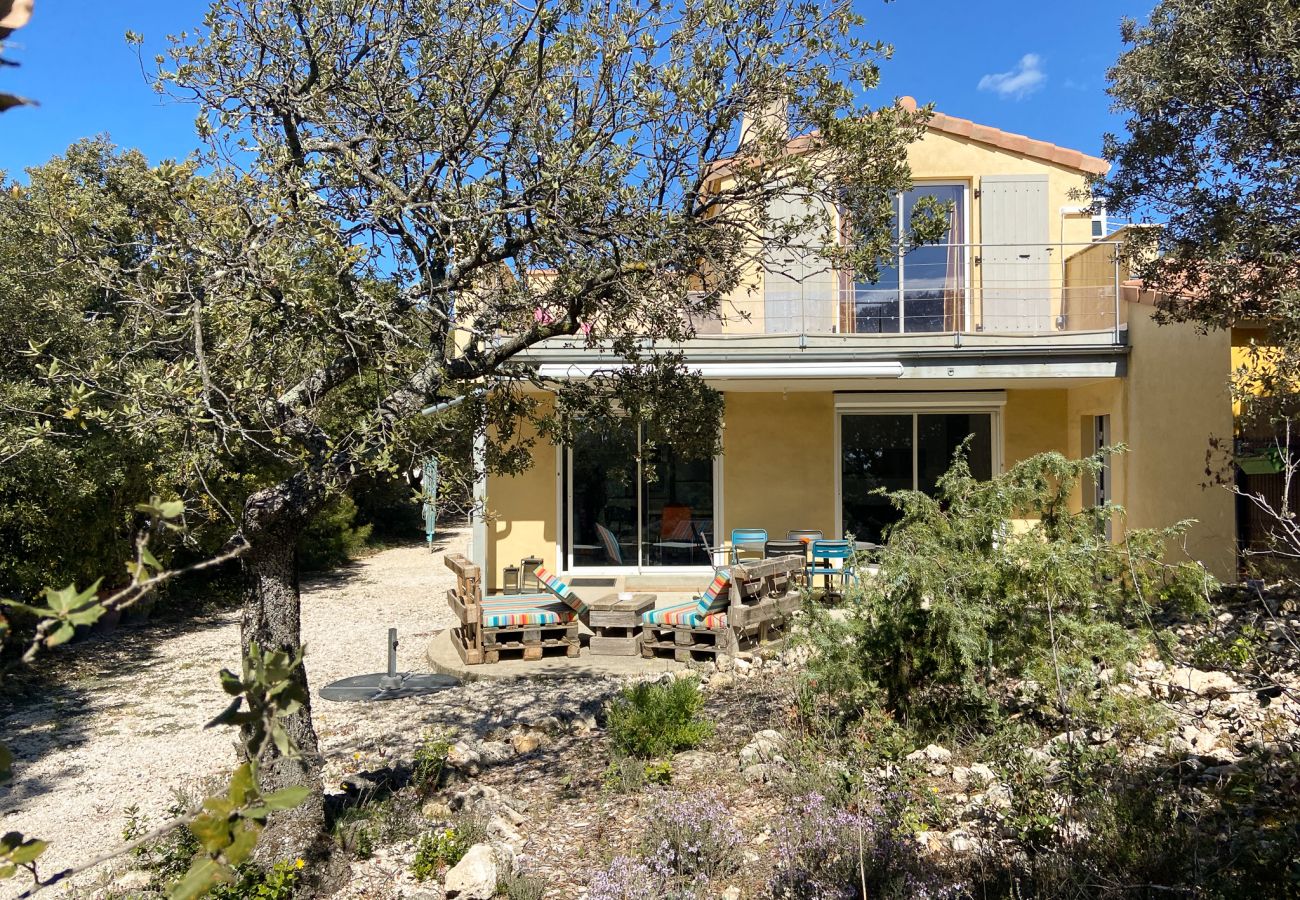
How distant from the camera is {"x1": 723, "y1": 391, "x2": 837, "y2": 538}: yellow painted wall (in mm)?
12656

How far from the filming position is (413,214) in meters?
4.85

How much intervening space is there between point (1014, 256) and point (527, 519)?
25.2ft

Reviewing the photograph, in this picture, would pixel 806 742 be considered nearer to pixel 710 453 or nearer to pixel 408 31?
pixel 710 453

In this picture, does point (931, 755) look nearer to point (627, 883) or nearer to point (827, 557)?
point (627, 883)

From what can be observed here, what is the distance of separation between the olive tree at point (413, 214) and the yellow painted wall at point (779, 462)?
7.08 metres

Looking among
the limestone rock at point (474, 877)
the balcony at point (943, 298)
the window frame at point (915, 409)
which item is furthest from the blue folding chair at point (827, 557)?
the limestone rock at point (474, 877)

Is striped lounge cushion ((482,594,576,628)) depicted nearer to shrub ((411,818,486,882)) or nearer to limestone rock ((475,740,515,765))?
limestone rock ((475,740,515,765))

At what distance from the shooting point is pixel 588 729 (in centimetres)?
648

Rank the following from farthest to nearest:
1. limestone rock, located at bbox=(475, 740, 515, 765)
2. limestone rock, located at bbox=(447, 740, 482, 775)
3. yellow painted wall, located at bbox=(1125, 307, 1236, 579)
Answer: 1. yellow painted wall, located at bbox=(1125, 307, 1236, 579)
2. limestone rock, located at bbox=(475, 740, 515, 765)
3. limestone rock, located at bbox=(447, 740, 482, 775)

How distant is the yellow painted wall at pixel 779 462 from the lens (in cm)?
1266

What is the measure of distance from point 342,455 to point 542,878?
89.2 inches

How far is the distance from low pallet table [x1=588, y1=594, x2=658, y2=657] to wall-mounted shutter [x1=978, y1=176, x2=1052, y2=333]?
21.5 ft

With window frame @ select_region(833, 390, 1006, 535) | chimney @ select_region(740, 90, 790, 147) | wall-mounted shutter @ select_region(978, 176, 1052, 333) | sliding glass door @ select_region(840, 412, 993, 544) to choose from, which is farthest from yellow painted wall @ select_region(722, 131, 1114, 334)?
chimney @ select_region(740, 90, 790, 147)

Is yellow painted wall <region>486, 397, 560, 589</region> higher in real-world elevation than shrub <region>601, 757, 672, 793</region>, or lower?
higher
